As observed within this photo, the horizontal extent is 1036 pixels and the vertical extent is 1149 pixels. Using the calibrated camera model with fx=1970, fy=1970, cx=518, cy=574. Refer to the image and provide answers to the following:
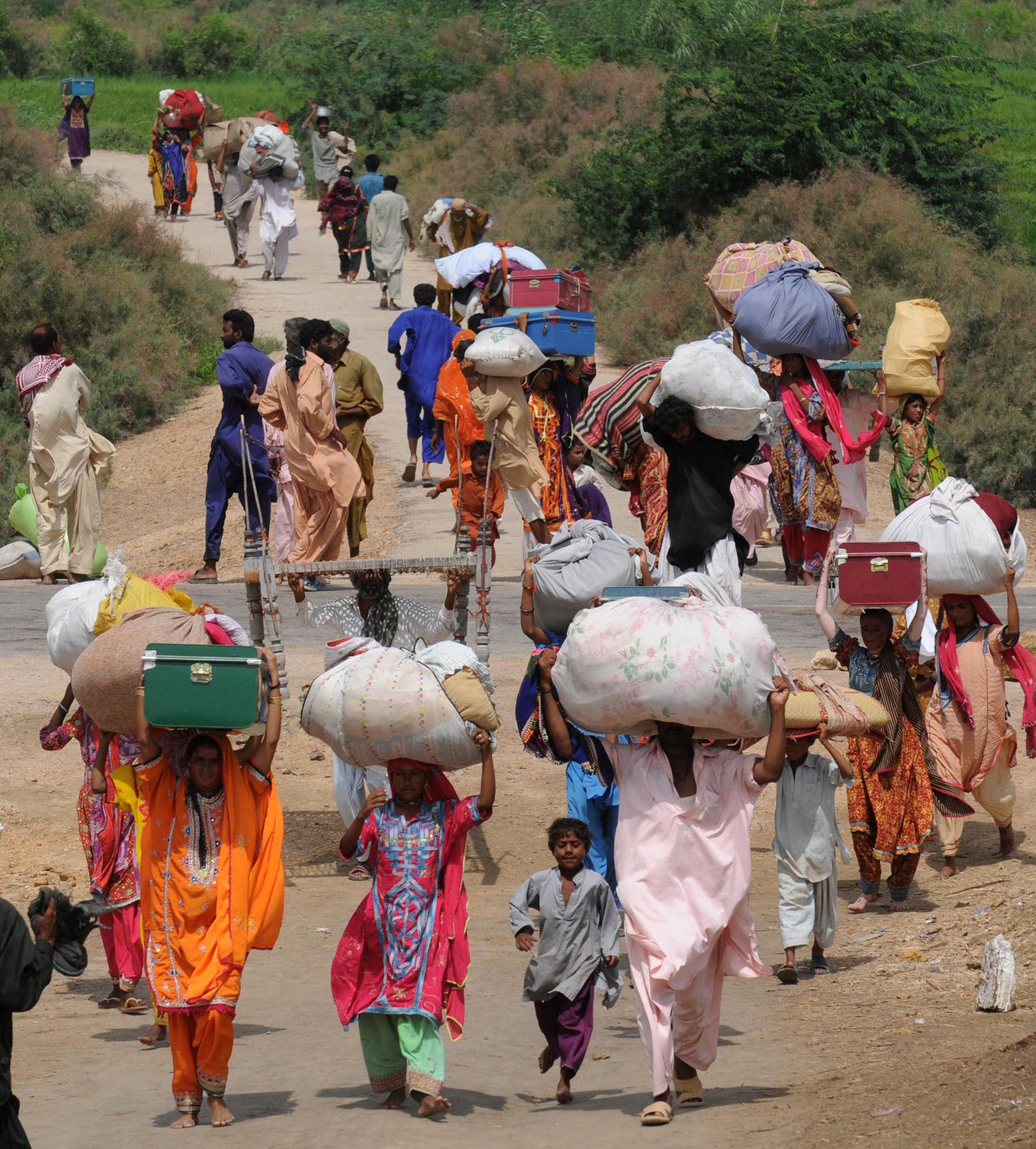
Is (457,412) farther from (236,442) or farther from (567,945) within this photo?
(567,945)

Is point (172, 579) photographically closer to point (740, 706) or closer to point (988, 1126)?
point (740, 706)

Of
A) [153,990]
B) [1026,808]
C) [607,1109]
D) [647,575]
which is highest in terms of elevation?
[647,575]

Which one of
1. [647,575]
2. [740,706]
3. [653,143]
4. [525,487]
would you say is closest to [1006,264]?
[653,143]

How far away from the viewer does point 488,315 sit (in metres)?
14.9

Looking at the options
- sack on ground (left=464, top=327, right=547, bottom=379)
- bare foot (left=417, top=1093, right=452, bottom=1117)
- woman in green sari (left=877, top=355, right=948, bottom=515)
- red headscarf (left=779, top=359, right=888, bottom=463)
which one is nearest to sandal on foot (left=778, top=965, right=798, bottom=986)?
bare foot (left=417, top=1093, right=452, bottom=1117)

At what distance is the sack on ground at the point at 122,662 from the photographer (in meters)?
6.56

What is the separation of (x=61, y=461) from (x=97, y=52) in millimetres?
36069

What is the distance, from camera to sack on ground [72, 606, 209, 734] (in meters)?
6.56

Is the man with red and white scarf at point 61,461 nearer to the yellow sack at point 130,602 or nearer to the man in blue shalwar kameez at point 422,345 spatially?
the man in blue shalwar kameez at point 422,345

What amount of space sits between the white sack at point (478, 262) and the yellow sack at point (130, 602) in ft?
27.8

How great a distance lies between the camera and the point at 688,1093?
608 centimetres

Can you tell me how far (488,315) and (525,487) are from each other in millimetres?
3285

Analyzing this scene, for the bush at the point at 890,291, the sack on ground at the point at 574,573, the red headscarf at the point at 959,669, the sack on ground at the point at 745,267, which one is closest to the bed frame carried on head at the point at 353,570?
the sack on ground at the point at 574,573

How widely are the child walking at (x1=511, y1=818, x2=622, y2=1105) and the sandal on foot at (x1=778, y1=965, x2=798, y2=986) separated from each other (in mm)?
1469
